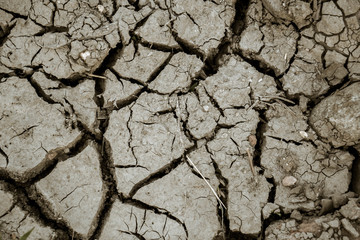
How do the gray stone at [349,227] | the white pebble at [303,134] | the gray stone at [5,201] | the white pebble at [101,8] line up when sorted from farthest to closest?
the white pebble at [101,8]
the white pebble at [303,134]
the gray stone at [5,201]
the gray stone at [349,227]

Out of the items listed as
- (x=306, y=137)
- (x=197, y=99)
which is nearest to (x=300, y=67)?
(x=306, y=137)

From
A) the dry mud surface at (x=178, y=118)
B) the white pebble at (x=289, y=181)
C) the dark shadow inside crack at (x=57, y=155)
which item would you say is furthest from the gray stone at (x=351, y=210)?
the dark shadow inside crack at (x=57, y=155)

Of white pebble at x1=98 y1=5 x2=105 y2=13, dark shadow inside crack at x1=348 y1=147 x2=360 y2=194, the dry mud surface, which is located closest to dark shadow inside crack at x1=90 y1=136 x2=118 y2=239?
the dry mud surface

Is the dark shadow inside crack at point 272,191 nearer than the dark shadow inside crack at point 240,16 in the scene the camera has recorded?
Yes

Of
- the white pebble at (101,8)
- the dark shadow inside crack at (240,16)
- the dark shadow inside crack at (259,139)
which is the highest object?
the dark shadow inside crack at (240,16)

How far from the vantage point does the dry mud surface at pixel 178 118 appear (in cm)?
212

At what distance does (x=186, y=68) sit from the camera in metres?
2.33

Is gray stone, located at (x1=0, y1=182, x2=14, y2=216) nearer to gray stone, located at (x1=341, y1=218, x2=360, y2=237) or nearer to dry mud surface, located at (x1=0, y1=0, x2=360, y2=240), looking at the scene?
dry mud surface, located at (x1=0, y1=0, x2=360, y2=240)

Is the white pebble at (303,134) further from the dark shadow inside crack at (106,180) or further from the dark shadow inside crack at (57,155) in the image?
the dark shadow inside crack at (57,155)

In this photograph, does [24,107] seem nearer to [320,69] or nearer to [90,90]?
[90,90]

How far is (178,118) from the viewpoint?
2.26 metres

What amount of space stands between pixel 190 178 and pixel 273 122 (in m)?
0.73

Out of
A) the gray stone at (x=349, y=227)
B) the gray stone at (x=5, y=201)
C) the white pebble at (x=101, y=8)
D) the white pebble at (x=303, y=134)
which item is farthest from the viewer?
the white pebble at (x=101, y=8)

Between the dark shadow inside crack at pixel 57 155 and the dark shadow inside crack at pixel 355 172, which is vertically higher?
the dark shadow inside crack at pixel 355 172
